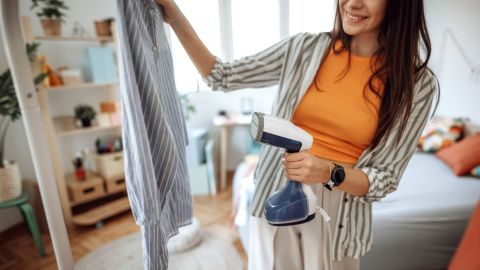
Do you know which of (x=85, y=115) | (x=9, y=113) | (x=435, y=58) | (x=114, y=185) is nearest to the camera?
(x=9, y=113)

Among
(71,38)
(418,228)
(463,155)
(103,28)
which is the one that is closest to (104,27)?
(103,28)

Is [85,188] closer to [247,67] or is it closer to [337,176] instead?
[247,67]

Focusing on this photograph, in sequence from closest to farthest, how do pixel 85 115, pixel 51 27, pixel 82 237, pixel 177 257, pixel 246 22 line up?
pixel 246 22, pixel 177 257, pixel 51 27, pixel 82 237, pixel 85 115

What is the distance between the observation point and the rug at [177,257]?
1.61m

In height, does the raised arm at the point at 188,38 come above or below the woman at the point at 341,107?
above

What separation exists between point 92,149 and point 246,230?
58.1 inches

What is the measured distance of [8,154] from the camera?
→ 6.21 feet

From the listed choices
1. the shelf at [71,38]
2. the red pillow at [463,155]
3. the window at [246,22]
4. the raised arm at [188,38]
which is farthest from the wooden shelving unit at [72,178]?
the red pillow at [463,155]

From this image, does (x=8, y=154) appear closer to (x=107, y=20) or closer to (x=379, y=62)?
(x=107, y=20)

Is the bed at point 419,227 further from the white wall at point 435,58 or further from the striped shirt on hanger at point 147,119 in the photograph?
the striped shirt on hanger at point 147,119

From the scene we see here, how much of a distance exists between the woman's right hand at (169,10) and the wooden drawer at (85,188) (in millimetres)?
1776

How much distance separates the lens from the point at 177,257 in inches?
65.7

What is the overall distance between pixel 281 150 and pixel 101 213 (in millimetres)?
1784

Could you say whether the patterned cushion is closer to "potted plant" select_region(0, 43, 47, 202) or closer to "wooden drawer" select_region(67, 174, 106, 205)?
"wooden drawer" select_region(67, 174, 106, 205)
